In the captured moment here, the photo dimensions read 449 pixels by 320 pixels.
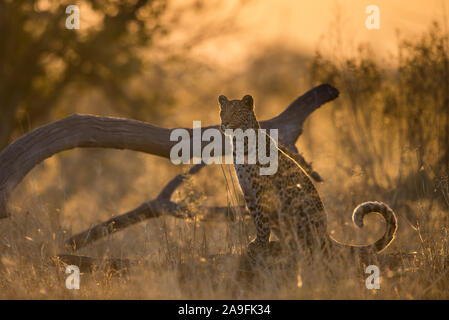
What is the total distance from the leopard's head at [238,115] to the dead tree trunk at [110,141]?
69cm

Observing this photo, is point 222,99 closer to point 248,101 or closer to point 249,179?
point 248,101

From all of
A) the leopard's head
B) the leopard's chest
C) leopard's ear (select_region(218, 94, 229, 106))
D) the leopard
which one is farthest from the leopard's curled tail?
leopard's ear (select_region(218, 94, 229, 106))

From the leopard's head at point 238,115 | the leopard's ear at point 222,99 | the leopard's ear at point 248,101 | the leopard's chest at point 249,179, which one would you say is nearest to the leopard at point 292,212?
the leopard's chest at point 249,179

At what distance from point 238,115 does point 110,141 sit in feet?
4.05

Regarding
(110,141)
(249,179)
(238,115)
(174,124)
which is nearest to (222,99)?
(238,115)

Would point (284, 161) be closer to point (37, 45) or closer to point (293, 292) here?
point (293, 292)

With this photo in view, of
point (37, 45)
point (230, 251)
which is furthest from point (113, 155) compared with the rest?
point (230, 251)

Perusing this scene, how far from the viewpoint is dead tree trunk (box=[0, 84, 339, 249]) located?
5.13m

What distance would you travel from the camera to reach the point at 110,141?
18.1 ft

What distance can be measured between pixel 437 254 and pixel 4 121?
344 inches

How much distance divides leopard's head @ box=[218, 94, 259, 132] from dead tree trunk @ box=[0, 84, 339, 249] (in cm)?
69

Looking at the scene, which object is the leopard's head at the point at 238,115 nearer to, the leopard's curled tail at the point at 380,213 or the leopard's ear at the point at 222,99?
the leopard's ear at the point at 222,99

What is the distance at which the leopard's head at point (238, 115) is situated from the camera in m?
5.14
